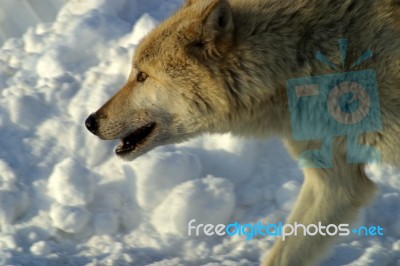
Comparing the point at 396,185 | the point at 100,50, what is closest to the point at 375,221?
the point at 396,185

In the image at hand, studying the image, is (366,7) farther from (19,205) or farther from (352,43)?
(19,205)

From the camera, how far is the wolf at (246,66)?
149 inches

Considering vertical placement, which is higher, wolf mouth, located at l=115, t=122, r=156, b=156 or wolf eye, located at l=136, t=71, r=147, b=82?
wolf eye, located at l=136, t=71, r=147, b=82

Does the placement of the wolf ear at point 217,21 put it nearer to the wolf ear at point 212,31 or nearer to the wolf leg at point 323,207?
the wolf ear at point 212,31

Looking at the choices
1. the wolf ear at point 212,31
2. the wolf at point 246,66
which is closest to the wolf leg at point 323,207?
the wolf at point 246,66

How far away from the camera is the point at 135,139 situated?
4.21m

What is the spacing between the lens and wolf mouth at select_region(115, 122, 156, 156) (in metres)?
4.14

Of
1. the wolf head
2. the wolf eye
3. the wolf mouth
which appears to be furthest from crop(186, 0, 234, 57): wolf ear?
the wolf mouth

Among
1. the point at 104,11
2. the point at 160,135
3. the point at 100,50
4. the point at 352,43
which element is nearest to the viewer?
the point at 352,43

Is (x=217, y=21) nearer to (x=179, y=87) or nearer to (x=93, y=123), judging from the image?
(x=179, y=87)

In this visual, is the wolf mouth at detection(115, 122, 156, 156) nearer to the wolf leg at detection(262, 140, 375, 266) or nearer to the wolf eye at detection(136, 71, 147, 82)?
the wolf eye at detection(136, 71, 147, 82)

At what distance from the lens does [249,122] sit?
401 centimetres

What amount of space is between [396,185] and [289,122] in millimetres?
1695

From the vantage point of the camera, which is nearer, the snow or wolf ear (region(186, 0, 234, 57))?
wolf ear (region(186, 0, 234, 57))
